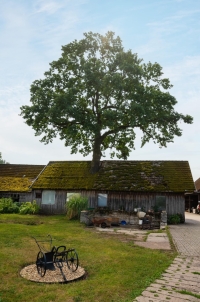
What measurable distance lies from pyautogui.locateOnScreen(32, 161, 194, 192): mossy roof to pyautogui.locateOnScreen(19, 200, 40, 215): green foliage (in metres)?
1.89

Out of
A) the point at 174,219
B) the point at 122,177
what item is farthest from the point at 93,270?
the point at 122,177

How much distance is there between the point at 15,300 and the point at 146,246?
7852 millimetres

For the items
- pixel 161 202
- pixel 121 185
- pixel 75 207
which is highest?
pixel 121 185

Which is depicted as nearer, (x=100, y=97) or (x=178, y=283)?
(x=178, y=283)

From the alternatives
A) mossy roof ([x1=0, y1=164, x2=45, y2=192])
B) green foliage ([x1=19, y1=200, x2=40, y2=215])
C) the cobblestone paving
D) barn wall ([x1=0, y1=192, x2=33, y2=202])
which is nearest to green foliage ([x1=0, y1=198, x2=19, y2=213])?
green foliage ([x1=19, y1=200, x2=40, y2=215])

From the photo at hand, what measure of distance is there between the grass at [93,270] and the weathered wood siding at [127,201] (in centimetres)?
1184

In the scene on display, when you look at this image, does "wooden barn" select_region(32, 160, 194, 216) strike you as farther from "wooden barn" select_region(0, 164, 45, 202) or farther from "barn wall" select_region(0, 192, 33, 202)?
"wooden barn" select_region(0, 164, 45, 202)

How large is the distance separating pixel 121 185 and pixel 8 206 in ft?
38.5

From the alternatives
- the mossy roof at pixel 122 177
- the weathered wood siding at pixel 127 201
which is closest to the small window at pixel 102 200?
the weathered wood siding at pixel 127 201

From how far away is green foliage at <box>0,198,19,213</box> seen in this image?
27.5m

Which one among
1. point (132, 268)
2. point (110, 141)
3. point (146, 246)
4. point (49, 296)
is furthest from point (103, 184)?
point (49, 296)

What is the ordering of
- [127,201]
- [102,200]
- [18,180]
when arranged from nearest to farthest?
1. [127,201]
2. [102,200]
3. [18,180]

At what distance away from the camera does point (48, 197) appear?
2848 cm

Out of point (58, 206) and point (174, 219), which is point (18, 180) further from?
point (174, 219)
